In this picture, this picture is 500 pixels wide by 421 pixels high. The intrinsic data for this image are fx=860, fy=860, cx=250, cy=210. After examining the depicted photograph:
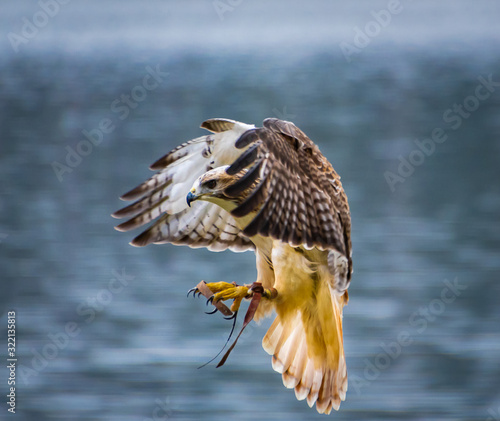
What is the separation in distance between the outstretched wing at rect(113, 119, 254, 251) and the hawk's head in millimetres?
301

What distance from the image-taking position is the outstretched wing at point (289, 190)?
366 centimetres

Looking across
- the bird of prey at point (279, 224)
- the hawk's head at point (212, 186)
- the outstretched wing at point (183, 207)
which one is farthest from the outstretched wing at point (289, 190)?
the outstretched wing at point (183, 207)

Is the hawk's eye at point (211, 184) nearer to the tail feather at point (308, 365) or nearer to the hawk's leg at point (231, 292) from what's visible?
the hawk's leg at point (231, 292)

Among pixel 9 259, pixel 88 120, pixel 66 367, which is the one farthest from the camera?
pixel 88 120

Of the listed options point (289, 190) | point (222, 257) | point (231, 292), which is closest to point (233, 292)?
point (231, 292)

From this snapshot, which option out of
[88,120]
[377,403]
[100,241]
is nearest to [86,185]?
[100,241]

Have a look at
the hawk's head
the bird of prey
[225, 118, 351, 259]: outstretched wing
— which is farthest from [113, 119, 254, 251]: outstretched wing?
[225, 118, 351, 259]: outstretched wing

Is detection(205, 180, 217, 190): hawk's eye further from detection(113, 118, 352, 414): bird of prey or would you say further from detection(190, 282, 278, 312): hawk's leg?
detection(190, 282, 278, 312): hawk's leg

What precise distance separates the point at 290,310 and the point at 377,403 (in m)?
2.42

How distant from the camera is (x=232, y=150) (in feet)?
14.0

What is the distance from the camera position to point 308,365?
4.50 meters

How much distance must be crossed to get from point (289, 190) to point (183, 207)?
2.64ft

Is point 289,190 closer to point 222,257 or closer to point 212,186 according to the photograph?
point 212,186

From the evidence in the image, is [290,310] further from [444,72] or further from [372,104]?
[444,72]
